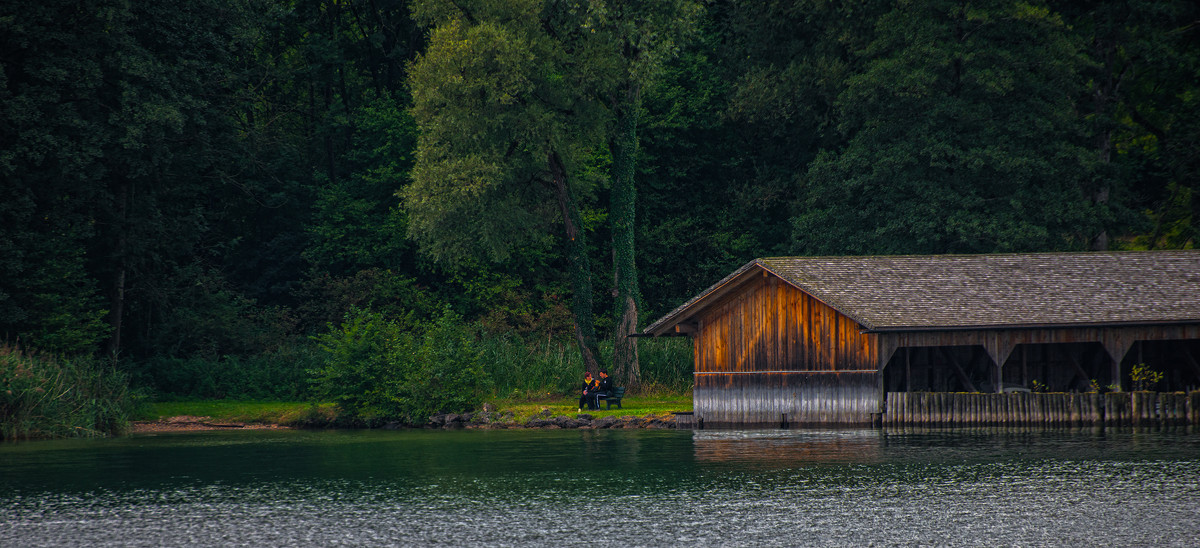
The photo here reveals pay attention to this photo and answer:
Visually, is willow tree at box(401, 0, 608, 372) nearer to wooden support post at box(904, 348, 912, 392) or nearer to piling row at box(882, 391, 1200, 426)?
wooden support post at box(904, 348, 912, 392)

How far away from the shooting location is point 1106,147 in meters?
55.2

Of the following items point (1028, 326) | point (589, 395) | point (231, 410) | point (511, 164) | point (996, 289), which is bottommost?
point (231, 410)

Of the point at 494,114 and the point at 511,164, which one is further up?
the point at 494,114

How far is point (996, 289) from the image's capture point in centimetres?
3809

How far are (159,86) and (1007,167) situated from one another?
111ft

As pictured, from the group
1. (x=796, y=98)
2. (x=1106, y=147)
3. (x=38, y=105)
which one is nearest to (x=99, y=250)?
(x=38, y=105)

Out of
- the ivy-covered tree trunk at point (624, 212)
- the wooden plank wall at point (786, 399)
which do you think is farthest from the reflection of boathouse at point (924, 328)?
the ivy-covered tree trunk at point (624, 212)

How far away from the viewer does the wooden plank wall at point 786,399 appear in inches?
1457

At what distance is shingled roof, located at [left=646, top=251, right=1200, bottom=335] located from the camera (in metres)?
35.9

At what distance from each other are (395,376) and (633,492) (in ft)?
68.6

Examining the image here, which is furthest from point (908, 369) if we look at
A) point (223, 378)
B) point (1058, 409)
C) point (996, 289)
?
point (223, 378)

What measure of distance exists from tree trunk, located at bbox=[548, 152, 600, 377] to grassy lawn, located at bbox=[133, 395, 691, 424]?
4034mm

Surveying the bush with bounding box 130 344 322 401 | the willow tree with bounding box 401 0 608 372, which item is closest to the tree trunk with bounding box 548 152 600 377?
the willow tree with bounding box 401 0 608 372

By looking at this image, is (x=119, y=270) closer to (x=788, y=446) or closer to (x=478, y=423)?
(x=478, y=423)
